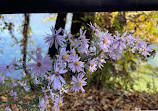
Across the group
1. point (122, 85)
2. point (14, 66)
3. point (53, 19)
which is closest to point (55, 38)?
point (14, 66)

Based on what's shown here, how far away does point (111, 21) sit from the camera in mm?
2924

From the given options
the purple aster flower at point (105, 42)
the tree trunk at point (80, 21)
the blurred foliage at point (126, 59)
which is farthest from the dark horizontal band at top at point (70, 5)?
the blurred foliage at point (126, 59)

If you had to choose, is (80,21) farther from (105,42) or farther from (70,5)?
(70,5)

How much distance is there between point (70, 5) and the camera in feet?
0.94

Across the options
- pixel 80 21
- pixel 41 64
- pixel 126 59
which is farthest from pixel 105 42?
pixel 126 59

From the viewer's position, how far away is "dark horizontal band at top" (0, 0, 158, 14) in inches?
11.1

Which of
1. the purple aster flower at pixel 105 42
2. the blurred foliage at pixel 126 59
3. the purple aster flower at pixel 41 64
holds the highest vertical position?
the blurred foliage at pixel 126 59

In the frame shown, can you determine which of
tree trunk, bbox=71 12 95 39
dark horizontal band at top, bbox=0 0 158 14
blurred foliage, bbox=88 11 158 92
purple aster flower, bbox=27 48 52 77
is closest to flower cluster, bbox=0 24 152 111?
purple aster flower, bbox=27 48 52 77

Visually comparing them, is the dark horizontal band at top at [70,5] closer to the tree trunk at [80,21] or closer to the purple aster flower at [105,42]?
the purple aster flower at [105,42]

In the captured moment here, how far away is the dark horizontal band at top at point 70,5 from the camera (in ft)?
Answer: 0.93

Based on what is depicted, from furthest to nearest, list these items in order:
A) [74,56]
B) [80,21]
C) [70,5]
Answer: [80,21] → [74,56] → [70,5]

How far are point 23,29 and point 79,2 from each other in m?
2.75

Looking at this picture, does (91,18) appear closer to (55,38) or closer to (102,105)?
(102,105)

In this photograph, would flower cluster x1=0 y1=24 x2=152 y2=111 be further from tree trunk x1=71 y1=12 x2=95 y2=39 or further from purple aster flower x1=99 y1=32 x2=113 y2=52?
tree trunk x1=71 y1=12 x2=95 y2=39
